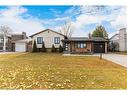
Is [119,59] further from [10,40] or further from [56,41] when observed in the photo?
[10,40]

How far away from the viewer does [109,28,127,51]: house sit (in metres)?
32.0

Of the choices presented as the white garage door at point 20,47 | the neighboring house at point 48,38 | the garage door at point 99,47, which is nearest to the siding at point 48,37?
the neighboring house at point 48,38

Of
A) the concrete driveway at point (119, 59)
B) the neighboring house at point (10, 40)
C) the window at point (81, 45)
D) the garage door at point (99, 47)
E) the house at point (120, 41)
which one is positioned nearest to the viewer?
the concrete driveway at point (119, 59)

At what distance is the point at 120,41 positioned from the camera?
33656mm

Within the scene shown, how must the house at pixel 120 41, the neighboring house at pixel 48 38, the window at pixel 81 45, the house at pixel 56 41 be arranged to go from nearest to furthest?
the window at pixel 81 45
the house at pixel 56 41
the neighboring house at pixel 48 38
the house at pixel 120 41

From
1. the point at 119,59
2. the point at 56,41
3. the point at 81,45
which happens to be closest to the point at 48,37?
the point at 56,41

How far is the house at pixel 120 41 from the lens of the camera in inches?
1259

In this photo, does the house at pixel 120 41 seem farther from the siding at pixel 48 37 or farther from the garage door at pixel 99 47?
the siding at pixel 48 37

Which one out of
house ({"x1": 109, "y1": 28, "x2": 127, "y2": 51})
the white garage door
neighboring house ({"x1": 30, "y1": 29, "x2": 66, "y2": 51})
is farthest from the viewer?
the white garage door

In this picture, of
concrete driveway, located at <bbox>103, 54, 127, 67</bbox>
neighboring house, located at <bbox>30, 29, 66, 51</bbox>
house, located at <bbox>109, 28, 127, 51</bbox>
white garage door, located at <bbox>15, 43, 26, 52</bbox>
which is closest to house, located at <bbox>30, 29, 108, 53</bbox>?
neighboring house, located at <bbox>30, 29, 66, 51</bbox>

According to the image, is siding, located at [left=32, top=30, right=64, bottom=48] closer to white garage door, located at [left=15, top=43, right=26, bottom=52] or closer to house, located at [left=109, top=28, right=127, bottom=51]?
white garage door, located at [left=15, top=43, right=26, bottom=52]

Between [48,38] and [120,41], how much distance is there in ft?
36.5

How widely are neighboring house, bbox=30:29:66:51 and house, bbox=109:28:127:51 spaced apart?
885 centimetres

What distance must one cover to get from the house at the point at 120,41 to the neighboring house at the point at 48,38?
8.85 metres
